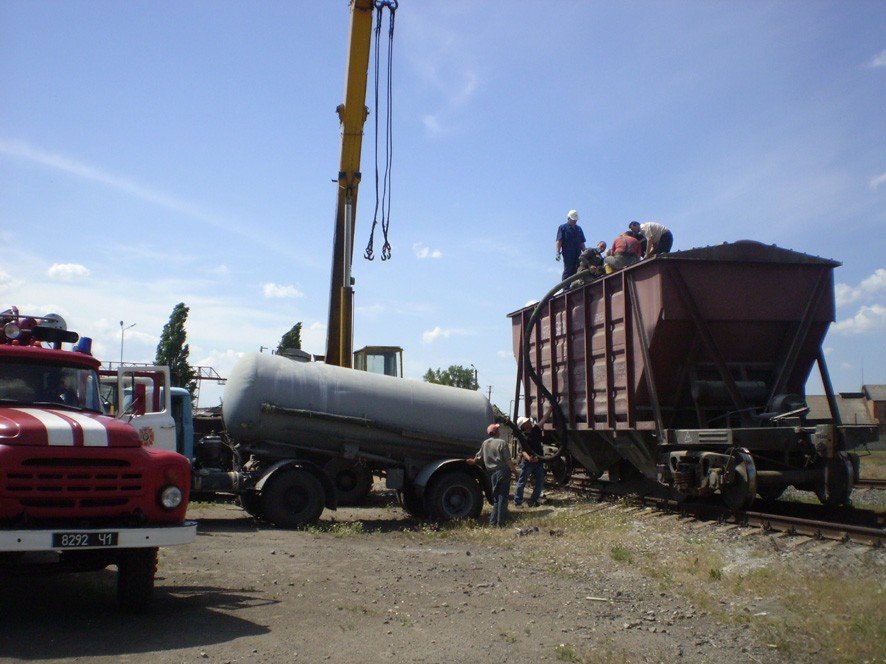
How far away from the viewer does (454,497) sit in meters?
13.3

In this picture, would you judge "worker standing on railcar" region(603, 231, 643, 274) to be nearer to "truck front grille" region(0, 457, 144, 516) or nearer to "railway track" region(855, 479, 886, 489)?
"railway track" region(855, 479, 886, 489)

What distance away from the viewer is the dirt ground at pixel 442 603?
18.3 ft

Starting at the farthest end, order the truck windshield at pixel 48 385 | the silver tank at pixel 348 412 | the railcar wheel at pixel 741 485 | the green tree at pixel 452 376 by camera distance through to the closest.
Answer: the green tree at pixel 452 376
the silver tank at pixel 348 412
the railcar wheel at pixel 741 485
the truck windshield at pixel 48 385

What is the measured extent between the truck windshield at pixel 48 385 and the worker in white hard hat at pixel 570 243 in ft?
31.3

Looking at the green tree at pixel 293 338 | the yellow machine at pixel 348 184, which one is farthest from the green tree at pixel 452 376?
the yellow machine at pixel 348 184

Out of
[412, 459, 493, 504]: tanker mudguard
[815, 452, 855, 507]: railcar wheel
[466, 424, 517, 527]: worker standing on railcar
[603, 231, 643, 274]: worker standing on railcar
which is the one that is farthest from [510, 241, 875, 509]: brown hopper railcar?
[412, 459, 493, 504]: tanker mudguard

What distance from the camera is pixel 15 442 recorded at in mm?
5793

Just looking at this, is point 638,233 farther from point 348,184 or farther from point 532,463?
point 348,184

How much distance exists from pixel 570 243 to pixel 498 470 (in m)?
4.85

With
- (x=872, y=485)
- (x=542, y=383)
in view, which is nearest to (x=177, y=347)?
(x=542, y=383)

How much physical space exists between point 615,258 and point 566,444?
3.90 m

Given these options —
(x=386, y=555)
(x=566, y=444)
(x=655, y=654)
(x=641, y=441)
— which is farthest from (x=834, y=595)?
(x=566, y=444)

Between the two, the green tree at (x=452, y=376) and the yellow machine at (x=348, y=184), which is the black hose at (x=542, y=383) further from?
the green tree at (x=452, y=376)

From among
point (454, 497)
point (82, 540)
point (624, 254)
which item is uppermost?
point (624, 254)
